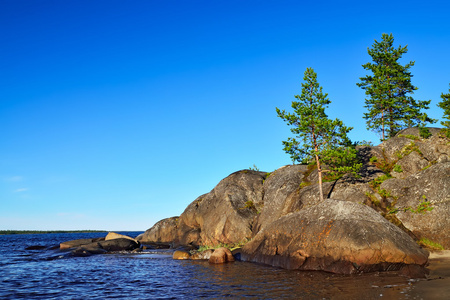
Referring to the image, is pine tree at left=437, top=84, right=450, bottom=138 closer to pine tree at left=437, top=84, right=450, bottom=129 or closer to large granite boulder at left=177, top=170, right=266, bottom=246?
pine tree at left=437, top=84, right=450, bottom=129

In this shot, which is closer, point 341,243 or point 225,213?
point 341,243

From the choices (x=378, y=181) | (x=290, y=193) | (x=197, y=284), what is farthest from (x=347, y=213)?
(x=290, y=193)

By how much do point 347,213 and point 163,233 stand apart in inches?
1443

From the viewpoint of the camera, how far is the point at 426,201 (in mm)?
24969

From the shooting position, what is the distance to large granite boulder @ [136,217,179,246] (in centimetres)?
5116

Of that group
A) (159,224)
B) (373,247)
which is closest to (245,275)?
(373,247)

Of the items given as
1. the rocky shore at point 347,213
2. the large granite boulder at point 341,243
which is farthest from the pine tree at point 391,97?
the large granite boulder at point 341,243

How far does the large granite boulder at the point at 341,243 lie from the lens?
1952 cm

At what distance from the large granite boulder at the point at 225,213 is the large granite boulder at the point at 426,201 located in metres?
16.5

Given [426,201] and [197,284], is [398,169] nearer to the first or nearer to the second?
[426,201]

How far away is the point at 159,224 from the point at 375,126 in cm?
3768

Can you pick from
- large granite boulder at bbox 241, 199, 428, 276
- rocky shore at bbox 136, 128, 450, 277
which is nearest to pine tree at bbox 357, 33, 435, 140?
rocky shore at bbox 136, 128, 450, 277

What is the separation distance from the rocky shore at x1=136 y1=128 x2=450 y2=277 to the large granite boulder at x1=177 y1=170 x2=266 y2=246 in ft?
0.41

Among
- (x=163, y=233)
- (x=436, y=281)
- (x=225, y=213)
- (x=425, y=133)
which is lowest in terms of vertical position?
(x=436, y=281)
